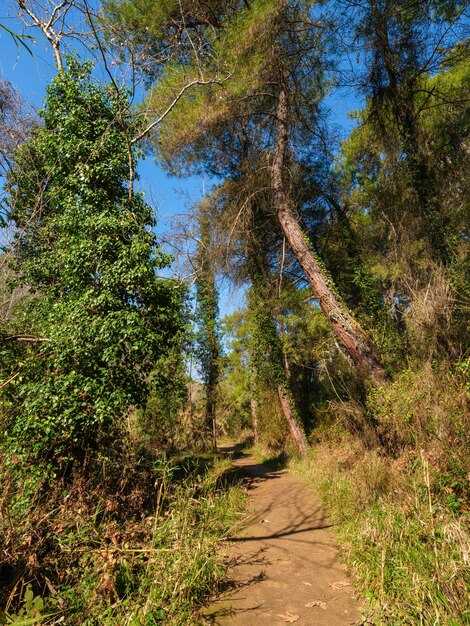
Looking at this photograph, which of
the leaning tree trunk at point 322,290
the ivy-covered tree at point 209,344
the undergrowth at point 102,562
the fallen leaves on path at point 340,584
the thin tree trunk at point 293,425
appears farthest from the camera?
the ivy-covered tree at point 209,344

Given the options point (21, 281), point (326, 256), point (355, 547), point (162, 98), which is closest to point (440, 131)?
point (326, 256)

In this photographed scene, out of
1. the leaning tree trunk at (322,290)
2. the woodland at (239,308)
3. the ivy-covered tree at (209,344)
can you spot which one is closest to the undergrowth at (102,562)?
the woodland at (239,308)

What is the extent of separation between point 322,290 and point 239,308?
3.34 m

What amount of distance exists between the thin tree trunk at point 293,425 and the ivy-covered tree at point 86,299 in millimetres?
4806

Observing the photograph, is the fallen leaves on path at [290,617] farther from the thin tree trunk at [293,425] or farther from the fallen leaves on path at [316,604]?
the thin tree trunk at [293,425]

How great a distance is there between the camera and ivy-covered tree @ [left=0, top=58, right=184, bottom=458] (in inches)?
198

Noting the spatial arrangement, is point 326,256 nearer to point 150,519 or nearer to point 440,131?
point 440,131

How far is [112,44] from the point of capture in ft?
17.5

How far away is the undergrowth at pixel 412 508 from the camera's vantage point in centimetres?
237

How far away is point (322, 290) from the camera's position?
7.44 meters

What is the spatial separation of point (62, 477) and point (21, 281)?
4.89 m

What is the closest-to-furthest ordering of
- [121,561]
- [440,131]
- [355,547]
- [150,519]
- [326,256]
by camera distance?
1. [121,561]
2. [355,547]
3. [150,519]
4. [440,131]
5. [326,256]

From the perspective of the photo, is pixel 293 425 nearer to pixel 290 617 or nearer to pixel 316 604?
pixel 316 604

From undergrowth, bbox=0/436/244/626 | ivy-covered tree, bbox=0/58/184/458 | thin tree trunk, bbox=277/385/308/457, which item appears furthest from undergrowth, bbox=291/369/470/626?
ivy-covered tree, bbox=0/58/184/458
